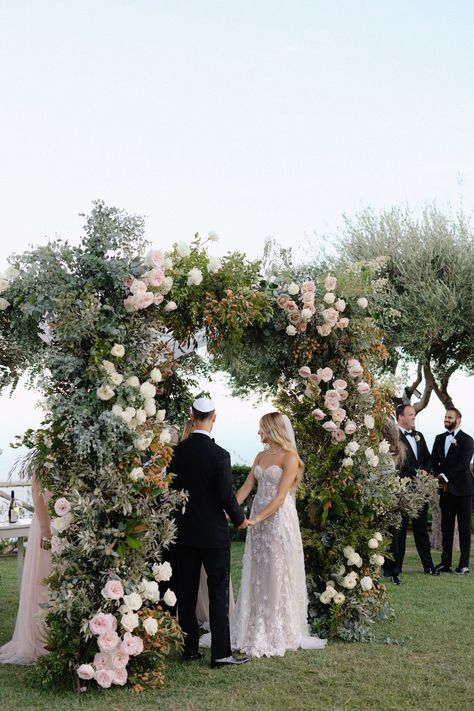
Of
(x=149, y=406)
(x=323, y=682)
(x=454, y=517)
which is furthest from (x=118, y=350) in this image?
(x=454, y=517)

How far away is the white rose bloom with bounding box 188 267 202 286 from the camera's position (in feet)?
21.2

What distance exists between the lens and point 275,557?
Result: 7.09 metres

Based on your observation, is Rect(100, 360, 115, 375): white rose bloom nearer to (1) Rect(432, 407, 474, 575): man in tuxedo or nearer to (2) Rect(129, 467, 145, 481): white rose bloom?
(2) Rect(129, 467, 145, 481): white rose bloom

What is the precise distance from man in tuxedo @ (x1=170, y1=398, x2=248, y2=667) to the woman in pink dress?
3.84ft

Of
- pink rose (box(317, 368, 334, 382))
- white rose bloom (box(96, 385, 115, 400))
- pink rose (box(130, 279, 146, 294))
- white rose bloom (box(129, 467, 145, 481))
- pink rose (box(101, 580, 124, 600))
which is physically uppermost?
pink rose (box(130, 279, 146, 294))

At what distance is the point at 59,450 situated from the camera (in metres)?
6.06

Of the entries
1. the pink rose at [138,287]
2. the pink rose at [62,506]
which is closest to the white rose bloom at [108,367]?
the pink rose at [138,287]

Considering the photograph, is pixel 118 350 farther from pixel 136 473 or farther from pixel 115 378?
pixel 136 473

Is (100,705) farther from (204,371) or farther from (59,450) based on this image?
(204,371)

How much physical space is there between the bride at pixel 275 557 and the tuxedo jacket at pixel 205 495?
1.93 feet

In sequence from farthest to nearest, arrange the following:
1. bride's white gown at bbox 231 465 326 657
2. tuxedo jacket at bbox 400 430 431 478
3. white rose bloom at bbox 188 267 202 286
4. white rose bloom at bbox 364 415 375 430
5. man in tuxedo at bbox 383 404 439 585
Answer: tuxedo jacket at bbox 400 430 431 478 → man in tuxedo at bbox 383 404 439 585 → white rose bloom at bbox 364 415 375 430 → bride's white gown at bbox 231 465 326 657 → white rose bloom at bbox 188 267 202 286

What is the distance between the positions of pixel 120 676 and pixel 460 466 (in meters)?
7.43

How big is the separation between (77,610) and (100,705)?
2.25 feet

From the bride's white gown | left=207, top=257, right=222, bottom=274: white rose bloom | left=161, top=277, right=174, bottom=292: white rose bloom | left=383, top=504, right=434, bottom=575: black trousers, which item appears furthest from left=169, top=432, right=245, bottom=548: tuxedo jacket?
left=383, top=504, right=434, bottom=575: black trousers
